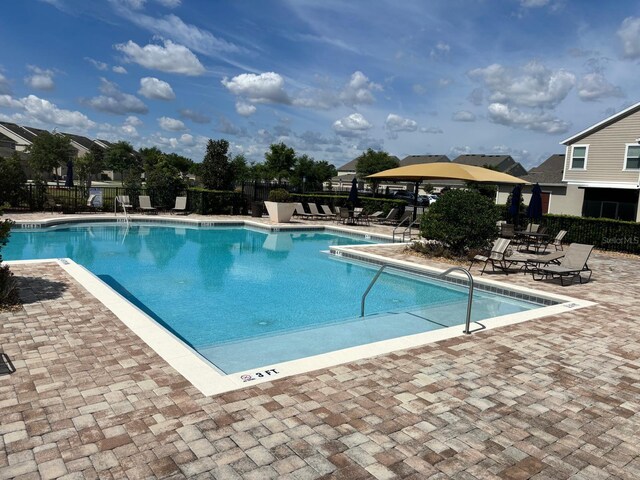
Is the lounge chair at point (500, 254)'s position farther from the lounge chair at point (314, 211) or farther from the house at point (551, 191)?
the house at point (551, 191)

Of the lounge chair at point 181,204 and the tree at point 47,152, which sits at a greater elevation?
the tree at point 47,152

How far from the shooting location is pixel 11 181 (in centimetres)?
1927

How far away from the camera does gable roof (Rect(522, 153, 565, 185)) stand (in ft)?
126

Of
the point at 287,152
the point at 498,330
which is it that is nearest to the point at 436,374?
the point at 498,330

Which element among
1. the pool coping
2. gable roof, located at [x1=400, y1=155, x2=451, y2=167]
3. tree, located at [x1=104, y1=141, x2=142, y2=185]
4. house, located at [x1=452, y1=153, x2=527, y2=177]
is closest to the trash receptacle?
the pool coping

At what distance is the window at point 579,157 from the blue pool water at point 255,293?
844 inches

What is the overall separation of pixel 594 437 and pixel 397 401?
1549mm

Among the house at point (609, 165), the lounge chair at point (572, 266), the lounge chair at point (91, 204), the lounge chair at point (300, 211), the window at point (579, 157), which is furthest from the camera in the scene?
the window at point (579, 157)

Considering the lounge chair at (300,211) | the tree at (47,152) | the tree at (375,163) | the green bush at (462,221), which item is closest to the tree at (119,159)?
the tree at (47,152)

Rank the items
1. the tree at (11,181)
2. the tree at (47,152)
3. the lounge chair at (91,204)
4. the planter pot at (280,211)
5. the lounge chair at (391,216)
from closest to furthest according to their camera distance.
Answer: the tree at (11,181) → the planter pot at (280,211) → the lounge chair at (91,204) → the lounge chair at (391,216) → the tree at (47,152)

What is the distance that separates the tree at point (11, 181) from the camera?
1902 centimetres

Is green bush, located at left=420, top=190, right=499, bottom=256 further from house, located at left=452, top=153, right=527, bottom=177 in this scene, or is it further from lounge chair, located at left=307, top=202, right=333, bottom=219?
house, located at left=452, top=153, right=527, bottom=177

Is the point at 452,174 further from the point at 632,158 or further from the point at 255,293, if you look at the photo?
the point at 632,158

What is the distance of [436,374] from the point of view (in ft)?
15.5
